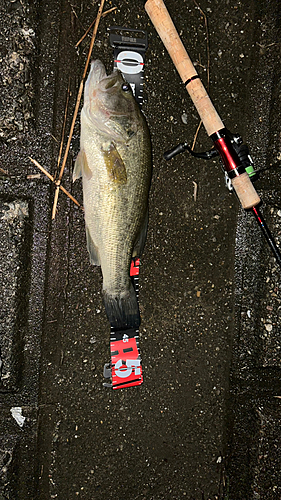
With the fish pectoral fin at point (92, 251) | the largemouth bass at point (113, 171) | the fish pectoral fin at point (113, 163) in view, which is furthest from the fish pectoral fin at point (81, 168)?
the fish pectoral fin at point (92, 251)

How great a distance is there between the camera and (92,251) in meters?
2.06

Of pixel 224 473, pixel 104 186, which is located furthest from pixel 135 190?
pixel 224 473

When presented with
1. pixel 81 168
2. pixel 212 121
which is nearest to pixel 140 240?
pixel 81 168

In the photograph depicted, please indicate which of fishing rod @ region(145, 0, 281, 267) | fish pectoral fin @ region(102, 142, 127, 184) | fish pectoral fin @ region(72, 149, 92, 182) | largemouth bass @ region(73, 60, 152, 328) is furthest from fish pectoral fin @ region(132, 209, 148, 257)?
fishing rod @ region(145, 0, 281, 267)

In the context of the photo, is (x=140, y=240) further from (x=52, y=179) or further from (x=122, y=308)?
(x=52, y=179)

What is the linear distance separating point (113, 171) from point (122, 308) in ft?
2.70

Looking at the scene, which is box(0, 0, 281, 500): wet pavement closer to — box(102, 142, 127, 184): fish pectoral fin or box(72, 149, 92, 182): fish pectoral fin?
box(72, 149, 92, 182): fish pectoral fin

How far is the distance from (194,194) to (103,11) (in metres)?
1.33

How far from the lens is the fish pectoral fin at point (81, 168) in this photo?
1908 millimetres

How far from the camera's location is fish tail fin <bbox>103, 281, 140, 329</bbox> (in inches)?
80.6

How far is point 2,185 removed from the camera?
212cm

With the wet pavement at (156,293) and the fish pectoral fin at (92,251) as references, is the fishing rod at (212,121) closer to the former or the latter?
the wet pavement at (156,293)

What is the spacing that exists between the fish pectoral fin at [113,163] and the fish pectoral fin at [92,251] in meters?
0.39

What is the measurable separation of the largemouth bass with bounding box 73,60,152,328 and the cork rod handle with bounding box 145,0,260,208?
431mm
